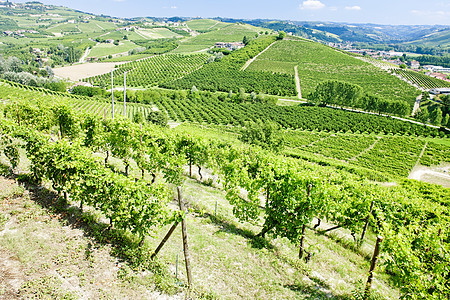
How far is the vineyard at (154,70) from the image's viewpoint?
112 meters

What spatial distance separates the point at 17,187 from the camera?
12266mm

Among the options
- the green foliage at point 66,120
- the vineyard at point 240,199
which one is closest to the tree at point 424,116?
the vineyard at point 240,199

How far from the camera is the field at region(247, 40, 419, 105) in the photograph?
325ft

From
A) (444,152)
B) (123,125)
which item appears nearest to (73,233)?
(123,125)

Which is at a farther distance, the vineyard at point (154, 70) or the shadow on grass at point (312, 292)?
the vineyard at point (154, 70)

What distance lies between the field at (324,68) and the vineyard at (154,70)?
32.4 meters

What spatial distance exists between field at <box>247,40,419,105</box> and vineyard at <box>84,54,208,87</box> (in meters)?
32.4

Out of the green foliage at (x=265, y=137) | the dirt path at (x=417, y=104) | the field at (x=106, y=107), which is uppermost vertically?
the dirt path at (x=417, y=104)

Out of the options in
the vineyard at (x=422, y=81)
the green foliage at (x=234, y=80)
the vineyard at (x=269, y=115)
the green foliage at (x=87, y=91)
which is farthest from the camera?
the vineyard at (x=422, y=81)

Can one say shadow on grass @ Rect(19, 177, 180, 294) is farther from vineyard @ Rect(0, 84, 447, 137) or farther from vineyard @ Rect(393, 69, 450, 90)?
vineyard @ Rect(393, 69, 450, 90)

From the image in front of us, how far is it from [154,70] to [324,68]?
77832 mm

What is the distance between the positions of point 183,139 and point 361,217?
44.5 ft

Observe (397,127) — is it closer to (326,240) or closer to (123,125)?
(326,240)

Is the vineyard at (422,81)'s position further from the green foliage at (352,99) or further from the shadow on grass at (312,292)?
the shadow on grass at (312,292)
